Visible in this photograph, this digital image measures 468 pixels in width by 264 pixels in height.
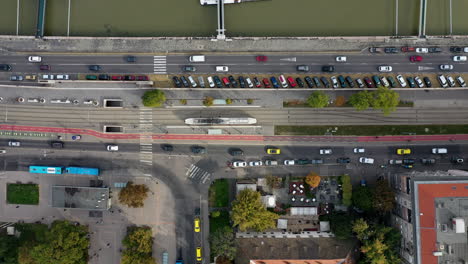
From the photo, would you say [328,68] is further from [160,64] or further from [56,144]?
[56,144]

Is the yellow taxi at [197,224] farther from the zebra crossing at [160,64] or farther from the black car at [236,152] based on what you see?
the zebra crossing at [160,64]

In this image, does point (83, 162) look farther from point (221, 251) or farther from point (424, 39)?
point (424, 39)

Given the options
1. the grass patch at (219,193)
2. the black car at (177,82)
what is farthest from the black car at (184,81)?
the grass patch at (219,193)

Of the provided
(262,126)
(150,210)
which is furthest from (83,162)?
(262,126)

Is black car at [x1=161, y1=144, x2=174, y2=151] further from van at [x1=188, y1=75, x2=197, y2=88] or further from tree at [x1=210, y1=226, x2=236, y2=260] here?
tree at [x1=210, y1=226, x2=236, y2=260]

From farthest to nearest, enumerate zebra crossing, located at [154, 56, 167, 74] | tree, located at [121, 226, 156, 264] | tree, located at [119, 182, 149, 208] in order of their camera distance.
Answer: zebra crossing, located at [154, 56, 167, 74], tree, located at [119, 182, 149, 208], tree, located at [121, 226, 156, 264]

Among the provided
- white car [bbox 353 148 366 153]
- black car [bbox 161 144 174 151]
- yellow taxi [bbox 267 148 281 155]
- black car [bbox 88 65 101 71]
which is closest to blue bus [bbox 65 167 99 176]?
black car [bbox 161 144 174 151]
